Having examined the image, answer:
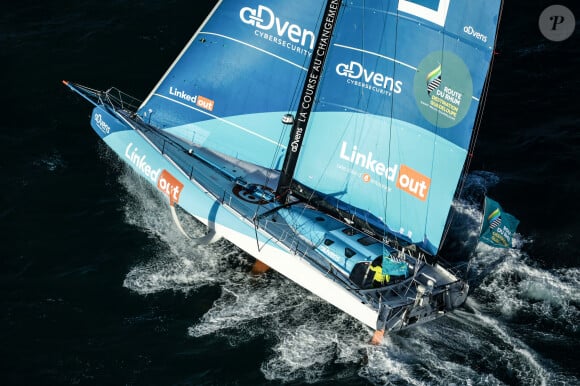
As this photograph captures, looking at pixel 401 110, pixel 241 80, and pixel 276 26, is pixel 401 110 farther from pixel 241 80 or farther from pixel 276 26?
pixel 241 80

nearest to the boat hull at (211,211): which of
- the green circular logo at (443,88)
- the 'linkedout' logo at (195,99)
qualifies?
the 'linkedout' logo at (195,99)

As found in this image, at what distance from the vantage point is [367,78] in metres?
26.9

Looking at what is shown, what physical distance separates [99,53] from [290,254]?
14.9 meters

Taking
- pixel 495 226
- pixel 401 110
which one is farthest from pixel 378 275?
pixel 401 110

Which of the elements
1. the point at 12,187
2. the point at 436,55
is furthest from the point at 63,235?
the point at 436,55

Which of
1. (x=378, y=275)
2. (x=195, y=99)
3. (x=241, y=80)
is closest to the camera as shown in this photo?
(x=378, y=275)

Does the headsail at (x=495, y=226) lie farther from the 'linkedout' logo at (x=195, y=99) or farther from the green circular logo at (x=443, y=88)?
the 'linkedout' logo at (x=195, y=99)

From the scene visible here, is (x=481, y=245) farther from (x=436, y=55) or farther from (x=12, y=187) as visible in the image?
(x=12, y=187)

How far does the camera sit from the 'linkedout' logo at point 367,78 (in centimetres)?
2655

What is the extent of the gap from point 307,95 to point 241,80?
8.85ft

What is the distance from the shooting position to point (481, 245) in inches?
1174

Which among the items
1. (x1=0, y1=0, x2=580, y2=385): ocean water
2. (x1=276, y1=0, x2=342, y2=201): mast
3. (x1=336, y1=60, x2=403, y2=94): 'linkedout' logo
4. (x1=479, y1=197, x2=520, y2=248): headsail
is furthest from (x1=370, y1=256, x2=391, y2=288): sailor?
(x1=336, y1=60, x2=403, y2=94): 'linkedout' logo

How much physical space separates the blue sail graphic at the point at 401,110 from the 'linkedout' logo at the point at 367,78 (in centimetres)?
3

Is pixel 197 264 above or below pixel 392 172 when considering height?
below
